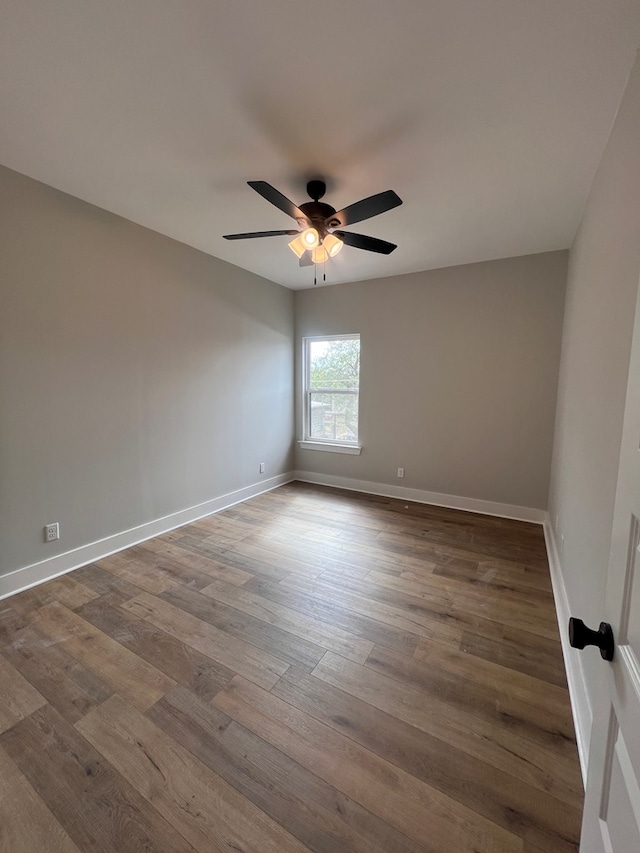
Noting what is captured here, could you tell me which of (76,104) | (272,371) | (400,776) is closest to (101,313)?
(76,104)

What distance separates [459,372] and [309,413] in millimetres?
2064

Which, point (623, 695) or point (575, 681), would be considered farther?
point (575, 681)

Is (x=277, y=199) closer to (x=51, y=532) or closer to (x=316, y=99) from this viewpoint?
(x=316, y=99)

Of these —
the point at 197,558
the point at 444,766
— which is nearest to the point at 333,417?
the point at 197,558

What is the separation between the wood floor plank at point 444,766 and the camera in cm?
106

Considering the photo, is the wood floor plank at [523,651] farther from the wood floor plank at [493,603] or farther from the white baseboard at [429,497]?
the white baseboard at [429,497]

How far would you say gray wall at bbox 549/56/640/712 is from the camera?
118 cm

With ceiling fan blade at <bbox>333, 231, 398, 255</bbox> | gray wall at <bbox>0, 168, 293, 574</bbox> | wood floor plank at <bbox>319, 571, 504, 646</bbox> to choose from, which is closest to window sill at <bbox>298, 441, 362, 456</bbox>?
gray wall at <bbox>0, 168, 293, 574</bbox>

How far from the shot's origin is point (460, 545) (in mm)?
2924

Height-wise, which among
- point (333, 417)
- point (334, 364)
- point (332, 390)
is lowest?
point (333, 417)

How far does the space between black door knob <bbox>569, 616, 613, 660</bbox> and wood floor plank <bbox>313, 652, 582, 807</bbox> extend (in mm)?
947

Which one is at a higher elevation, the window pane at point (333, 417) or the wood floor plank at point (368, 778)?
the window pane at point (333, 417)

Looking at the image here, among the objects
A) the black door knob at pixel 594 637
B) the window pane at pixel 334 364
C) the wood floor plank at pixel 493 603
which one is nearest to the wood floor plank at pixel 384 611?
the wood floor plank at pixel 493 603

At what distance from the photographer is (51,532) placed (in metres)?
2.39
